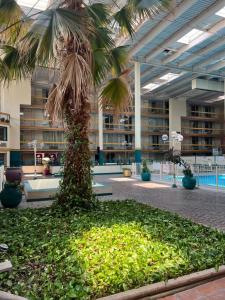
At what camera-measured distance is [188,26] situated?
613 inches

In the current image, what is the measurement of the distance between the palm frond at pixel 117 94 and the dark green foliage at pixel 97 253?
2926 millimetres

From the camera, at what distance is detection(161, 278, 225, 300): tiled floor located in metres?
3.18

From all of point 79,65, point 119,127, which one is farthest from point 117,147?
point 79,65

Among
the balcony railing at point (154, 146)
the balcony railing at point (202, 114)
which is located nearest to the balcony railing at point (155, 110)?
the balcony railing at point (202, 114)

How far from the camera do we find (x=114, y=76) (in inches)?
292

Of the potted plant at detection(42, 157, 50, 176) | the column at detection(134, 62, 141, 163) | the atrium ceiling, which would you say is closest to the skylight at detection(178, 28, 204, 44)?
the atrium ceiling

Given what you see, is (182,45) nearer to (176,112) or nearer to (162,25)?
(162,25)

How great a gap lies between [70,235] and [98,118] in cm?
2510

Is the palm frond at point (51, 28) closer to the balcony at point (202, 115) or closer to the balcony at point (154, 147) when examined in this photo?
the balcony at point (154, 147)

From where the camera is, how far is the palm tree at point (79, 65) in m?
6.10

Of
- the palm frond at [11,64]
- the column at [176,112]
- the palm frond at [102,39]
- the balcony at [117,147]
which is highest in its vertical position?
the column at [176,112]

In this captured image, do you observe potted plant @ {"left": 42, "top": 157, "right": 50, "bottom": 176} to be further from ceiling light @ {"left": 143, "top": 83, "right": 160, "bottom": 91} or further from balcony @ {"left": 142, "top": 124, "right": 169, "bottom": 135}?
balcony @ {"left": 142, "top": 124, "right": 169, "bottom": 135}

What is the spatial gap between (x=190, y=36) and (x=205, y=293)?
57.1ft

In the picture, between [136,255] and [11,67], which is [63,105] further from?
[136,255]
